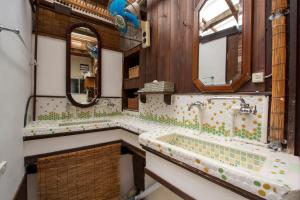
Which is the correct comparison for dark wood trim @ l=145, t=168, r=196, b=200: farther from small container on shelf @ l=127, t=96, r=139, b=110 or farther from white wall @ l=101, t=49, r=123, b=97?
white wall @ l=101, t=49, r=123, b=97

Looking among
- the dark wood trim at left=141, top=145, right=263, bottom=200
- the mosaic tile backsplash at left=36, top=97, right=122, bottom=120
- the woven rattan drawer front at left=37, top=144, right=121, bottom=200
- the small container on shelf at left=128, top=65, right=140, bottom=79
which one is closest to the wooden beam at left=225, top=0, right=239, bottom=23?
the dark wood trim at left=141, top=145, right=263, bottom=200

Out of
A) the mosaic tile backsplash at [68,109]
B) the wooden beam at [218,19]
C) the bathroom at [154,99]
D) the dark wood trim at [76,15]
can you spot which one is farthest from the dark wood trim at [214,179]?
the dark wood trim at [76,15]

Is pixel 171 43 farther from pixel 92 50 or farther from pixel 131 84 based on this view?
pixel 92 50

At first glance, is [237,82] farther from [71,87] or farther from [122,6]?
[71,87]

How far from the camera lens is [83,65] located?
229 cm

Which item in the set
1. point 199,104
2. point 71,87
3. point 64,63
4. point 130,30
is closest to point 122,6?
point 130,30

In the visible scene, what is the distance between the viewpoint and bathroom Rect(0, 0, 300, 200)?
33.6 inches

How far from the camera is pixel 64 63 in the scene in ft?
6.98

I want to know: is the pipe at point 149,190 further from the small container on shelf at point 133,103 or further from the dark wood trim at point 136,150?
the small container on shelf at point 133,103

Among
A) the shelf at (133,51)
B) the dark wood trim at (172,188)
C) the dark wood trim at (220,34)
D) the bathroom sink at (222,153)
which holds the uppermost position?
the shelf at (133,51)

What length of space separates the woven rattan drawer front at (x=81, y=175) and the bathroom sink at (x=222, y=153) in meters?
0.96

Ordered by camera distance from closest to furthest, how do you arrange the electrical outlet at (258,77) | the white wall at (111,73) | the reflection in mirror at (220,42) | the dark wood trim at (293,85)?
1. the dark wood trim at (293,85)
2. the electrical outlet at (258,77)
3. the reflection in mirror at (220,42)
4. the white wall at (111,73)

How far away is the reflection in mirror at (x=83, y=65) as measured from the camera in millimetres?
2203

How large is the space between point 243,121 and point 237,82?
0.95 feet
